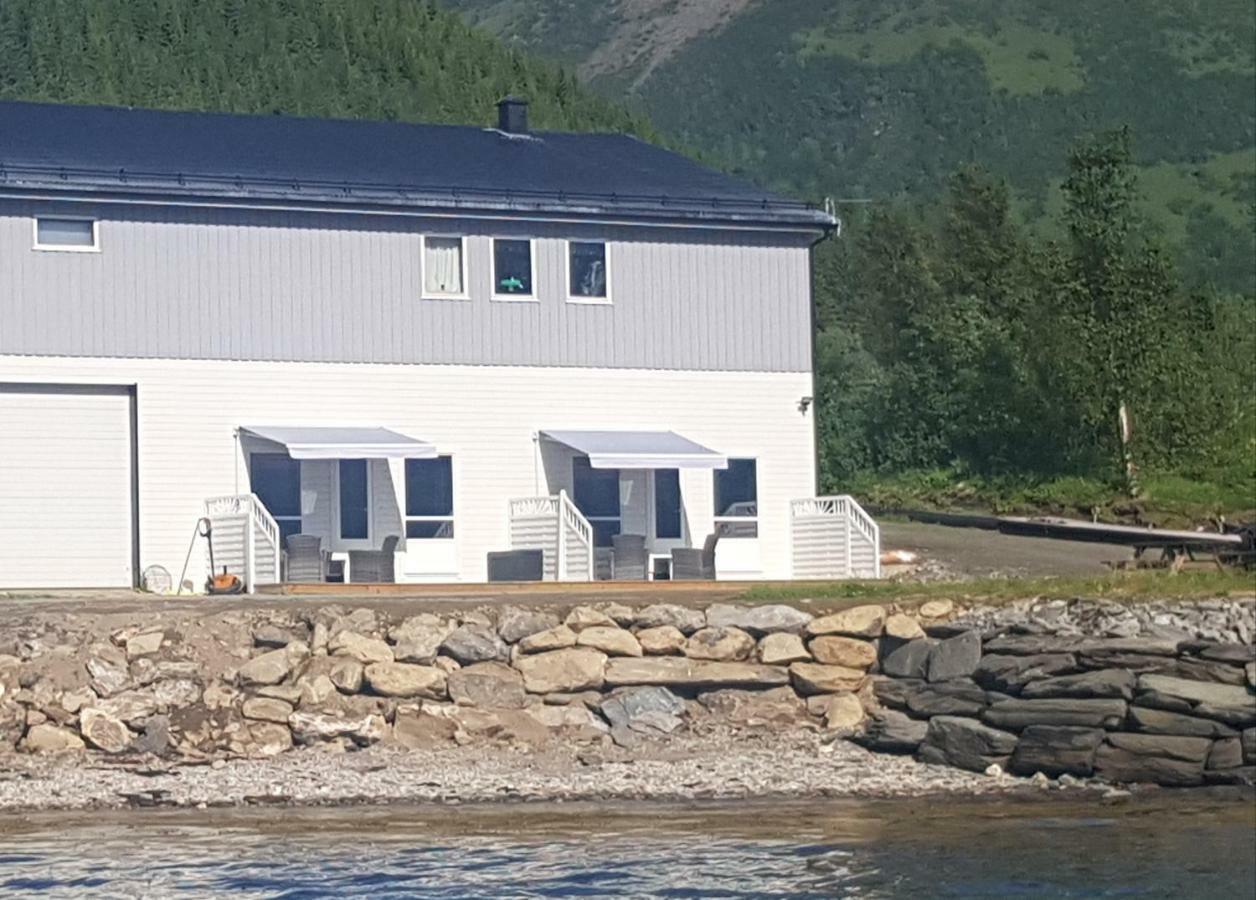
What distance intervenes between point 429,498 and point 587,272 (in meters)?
4.06

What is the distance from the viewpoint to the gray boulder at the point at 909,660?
967 inches

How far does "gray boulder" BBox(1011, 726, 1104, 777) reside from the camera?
891 inches

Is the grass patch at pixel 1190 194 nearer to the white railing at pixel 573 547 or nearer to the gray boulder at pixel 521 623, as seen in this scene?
the white railing at pixel 573 547

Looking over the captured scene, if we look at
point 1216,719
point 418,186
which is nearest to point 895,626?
point 1216,719

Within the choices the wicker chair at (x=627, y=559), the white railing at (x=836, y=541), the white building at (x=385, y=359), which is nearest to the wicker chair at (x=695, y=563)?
the wicker chair at (x=627, y=559)

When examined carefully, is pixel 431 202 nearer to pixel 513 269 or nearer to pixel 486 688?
pixel 513 269

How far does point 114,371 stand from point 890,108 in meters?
117

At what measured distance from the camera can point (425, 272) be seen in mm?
31359

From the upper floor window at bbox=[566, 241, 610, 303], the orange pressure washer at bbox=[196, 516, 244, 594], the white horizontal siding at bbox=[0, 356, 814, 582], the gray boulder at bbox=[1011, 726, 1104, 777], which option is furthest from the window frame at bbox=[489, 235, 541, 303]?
the gray boulder at bbox=[1011, 726, 1104, 777]

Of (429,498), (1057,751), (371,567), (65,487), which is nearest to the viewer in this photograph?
(1057,751)

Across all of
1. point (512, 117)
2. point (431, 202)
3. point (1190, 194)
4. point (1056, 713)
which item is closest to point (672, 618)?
point (1056, 713)

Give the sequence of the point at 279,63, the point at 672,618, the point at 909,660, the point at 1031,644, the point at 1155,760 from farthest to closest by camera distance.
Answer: the point at 279,63 < the point at 672,618 < the point at 909,660 < the point at 1031,644 < the point at 1155,760

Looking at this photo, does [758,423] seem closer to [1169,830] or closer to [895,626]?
[895,626]

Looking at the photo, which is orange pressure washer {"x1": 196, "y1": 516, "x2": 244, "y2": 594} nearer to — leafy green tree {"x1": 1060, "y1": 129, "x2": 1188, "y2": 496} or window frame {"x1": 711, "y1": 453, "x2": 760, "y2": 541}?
window frame {"x1": 711, "y1": 453, "x2": 760, "y2": 541}
